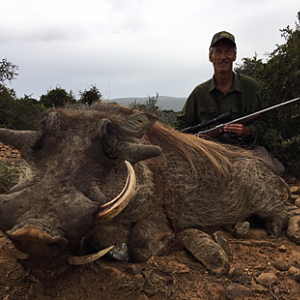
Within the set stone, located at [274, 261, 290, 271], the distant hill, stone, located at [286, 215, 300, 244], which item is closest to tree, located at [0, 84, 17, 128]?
Result: the distant hill

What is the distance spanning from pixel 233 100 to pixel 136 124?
1935 mm

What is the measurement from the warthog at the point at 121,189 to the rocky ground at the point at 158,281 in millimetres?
150

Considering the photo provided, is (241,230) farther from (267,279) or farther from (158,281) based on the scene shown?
(158,281)

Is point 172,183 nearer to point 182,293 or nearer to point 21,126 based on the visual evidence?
point 182,293

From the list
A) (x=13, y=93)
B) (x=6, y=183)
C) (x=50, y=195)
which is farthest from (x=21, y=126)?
(x=50, y=195)

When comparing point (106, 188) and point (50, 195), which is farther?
point (106, 188)

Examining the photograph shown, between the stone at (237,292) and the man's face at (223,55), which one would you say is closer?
the stone at (237,292)

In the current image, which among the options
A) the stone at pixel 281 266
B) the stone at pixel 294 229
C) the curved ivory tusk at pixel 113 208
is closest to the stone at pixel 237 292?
the stone at pixel 281 266

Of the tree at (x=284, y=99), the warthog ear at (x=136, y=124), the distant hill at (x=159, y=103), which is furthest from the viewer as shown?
the tree at (x=284, y=99)

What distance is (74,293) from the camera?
5.46 feet

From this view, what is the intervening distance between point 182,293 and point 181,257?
0.43 meters

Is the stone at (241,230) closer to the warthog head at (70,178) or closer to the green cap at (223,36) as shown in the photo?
the warthog head at (70,178)

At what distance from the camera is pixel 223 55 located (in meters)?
3.77

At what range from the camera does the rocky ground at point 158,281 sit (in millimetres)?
1673
